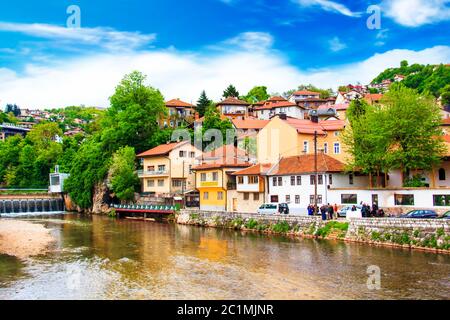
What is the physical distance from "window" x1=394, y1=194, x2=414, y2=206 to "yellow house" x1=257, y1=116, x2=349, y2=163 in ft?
59.8

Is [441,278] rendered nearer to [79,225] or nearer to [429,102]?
[429,102]

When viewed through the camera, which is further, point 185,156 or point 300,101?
point 300,101

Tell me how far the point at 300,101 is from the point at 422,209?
9770cm

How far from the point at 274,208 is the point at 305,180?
4234mm

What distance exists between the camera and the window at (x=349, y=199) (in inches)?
1709

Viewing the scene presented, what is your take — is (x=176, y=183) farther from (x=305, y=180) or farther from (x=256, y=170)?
(x=305, y=180)

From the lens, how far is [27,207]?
78000mm

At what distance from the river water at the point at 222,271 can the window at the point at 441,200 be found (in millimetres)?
8871

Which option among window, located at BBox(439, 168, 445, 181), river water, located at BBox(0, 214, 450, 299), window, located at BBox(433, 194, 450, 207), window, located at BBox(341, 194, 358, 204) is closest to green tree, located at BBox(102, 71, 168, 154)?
river water, located at BBox(0, 214, 450, 299)

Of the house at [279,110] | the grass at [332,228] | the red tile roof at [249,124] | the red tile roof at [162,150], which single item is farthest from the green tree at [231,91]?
the grass at [332,228]

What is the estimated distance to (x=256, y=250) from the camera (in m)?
33.1

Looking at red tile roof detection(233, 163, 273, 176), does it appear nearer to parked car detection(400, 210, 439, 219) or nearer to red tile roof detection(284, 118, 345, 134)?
red tile roof detection(284, 118, 345, 134)

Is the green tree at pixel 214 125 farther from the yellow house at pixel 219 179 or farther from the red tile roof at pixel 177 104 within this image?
the red tile roof at pixel 177 104
